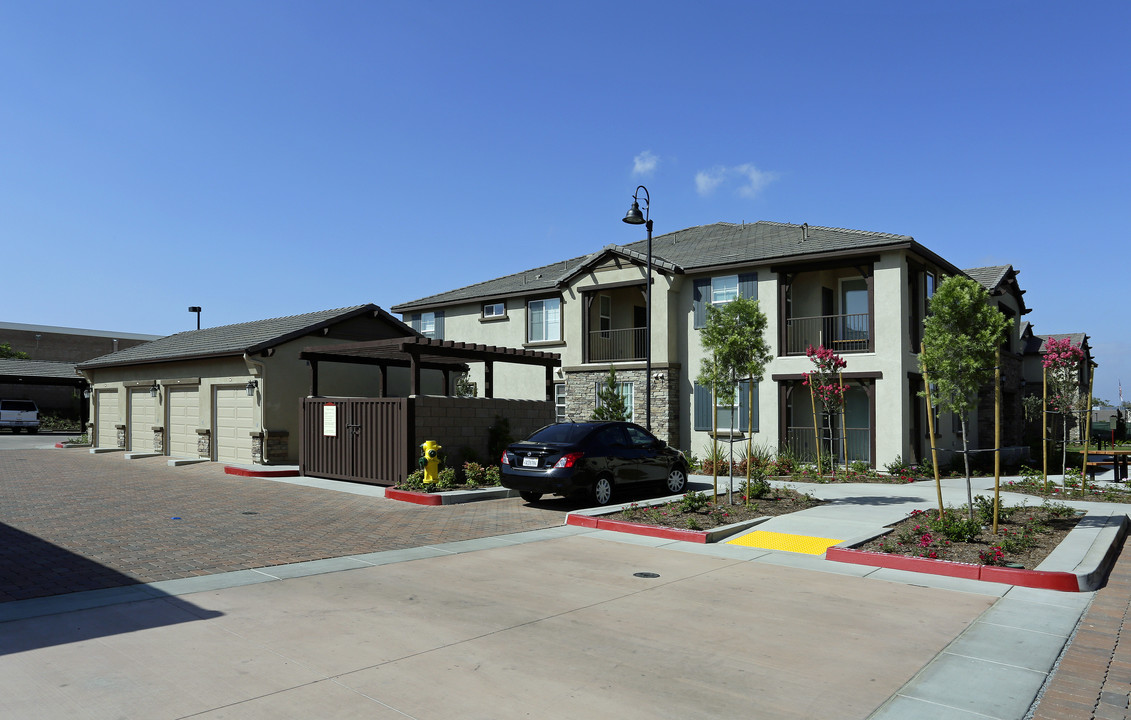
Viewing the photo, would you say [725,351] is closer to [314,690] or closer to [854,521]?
[854,521]

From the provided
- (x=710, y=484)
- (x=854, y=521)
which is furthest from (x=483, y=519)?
(x=710, y=484)

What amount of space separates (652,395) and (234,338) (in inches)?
522

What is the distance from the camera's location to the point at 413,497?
14047 mm

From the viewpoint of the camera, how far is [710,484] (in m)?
17.2

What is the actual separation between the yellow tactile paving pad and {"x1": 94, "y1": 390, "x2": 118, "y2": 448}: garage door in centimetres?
2520

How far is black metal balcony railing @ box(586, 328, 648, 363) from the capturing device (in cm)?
2538

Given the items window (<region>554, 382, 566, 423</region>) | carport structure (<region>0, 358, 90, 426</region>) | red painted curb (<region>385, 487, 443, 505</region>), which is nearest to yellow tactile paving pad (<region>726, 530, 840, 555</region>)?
red painted curb (<region>385, 487, 443, 505</region>)

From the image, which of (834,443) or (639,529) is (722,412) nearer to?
(834,443)

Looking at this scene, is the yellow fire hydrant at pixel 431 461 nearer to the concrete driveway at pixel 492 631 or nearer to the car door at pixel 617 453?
the car door at pixel 617 453

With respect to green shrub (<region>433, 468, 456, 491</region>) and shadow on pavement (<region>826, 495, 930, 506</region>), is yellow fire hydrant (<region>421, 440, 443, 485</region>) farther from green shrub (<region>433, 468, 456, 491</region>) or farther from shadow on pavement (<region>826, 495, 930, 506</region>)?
shadow on pavement (<region>826, 495, 930, 506</region>)

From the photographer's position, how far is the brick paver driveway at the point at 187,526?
813 cm

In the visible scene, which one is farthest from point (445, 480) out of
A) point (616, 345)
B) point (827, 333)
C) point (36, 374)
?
point (36, 374)

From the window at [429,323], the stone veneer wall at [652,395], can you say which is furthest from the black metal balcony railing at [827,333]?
the window at [429,323]

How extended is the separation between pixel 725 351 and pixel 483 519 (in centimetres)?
504
